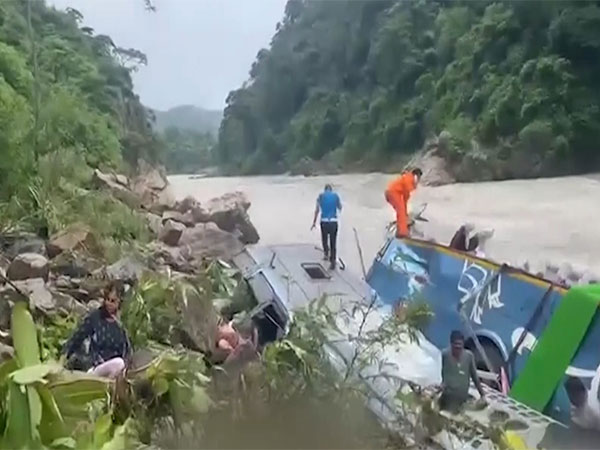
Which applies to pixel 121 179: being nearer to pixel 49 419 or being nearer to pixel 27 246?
pixel 27 246

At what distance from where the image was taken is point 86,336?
1930mm

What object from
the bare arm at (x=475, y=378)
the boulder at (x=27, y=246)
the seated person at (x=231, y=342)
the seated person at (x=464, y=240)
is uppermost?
the seated person at (x=464, y=240)

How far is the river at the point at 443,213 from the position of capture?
2865mm

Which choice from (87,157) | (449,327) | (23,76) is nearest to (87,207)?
(87,157)

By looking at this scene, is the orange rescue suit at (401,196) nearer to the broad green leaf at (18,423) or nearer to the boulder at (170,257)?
the boulder at (170,257)

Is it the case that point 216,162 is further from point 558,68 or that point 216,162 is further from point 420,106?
point 558,68

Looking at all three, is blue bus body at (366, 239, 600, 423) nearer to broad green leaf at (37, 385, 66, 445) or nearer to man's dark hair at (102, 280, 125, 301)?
man's dark hair at (102, 280, 125, 301)

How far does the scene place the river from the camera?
2.87 metres

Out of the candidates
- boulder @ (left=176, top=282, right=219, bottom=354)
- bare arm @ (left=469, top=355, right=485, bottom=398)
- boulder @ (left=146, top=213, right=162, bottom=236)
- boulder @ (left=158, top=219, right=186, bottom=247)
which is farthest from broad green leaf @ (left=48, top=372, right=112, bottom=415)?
boulder @ (left=146, top=213, right=162, bottom=236)

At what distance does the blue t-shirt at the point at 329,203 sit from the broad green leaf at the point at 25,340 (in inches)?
52.9

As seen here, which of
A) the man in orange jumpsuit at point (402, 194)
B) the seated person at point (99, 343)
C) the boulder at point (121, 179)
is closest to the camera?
the seated person at point (99, 343)

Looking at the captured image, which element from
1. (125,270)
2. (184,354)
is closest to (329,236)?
(125,270)

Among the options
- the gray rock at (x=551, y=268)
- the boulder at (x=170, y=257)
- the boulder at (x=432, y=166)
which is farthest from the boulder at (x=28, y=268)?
the gray rock at (x=551, y=268)

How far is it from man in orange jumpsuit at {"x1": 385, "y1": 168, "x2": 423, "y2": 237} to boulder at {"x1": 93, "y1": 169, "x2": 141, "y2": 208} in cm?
95
